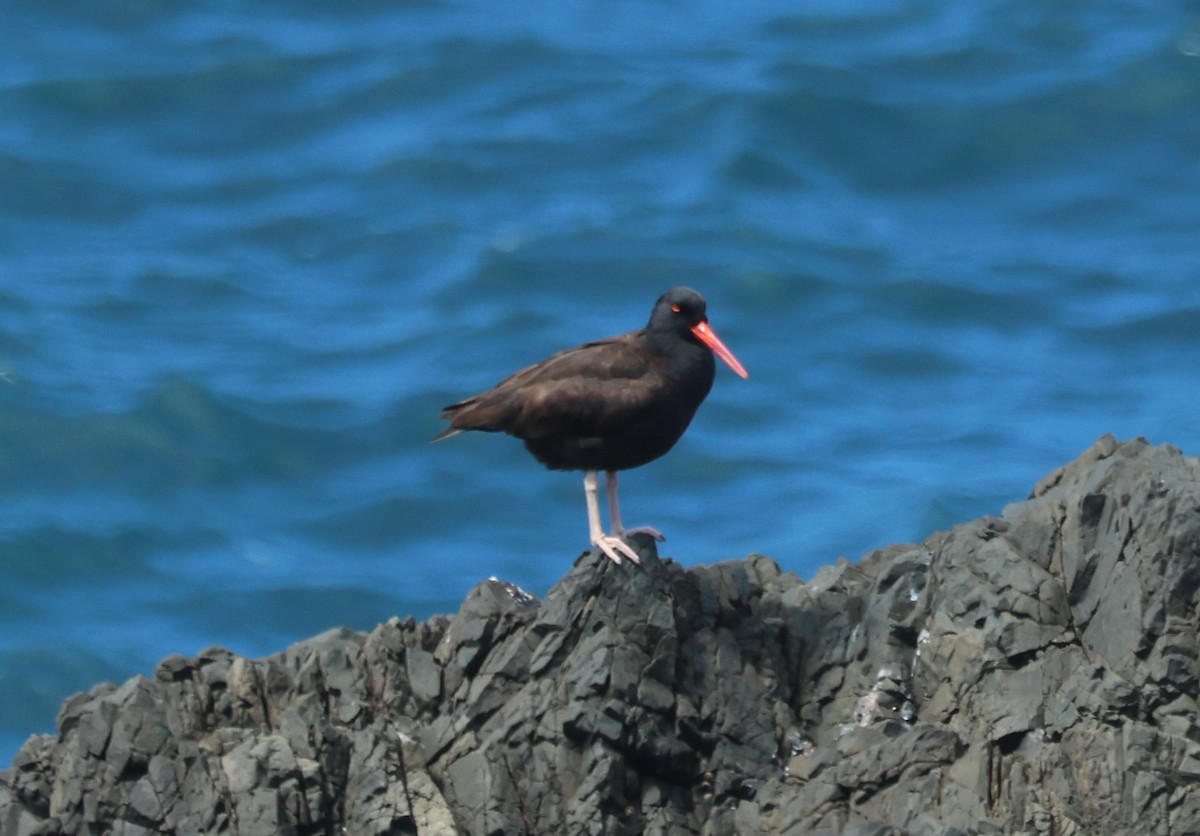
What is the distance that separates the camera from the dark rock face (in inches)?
425

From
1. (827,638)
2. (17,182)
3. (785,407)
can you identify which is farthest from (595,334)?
(827,638)

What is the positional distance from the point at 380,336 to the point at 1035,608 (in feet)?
65.5

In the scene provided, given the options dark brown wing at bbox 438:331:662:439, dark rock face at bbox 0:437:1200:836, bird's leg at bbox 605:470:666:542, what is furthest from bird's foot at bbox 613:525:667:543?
dark brown wing at bbox 438:331:662:439

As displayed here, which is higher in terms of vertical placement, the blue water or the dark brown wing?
the blue water

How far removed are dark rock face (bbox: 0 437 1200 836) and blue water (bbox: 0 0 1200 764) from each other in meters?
12.6

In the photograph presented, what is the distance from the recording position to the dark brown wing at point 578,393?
41.8ft

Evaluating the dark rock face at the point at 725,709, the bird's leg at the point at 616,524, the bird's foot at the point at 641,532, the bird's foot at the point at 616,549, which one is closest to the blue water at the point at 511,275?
the bird's leg at the point at 616,524

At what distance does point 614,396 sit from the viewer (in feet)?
41.8

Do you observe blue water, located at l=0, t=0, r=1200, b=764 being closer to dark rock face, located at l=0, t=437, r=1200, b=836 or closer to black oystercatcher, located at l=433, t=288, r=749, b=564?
black oystercatcher, located at l=433, t=288, r=749, b=564

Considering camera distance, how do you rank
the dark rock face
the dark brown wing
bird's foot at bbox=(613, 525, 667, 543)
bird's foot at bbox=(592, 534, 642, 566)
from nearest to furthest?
the dark rock face
bird's foot at bbox=(592, 534, 642, 566)
bird's foot at bbox=(613, 525, 667, 543)
the dark brown wing

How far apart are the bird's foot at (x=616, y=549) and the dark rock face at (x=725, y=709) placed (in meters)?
0.06

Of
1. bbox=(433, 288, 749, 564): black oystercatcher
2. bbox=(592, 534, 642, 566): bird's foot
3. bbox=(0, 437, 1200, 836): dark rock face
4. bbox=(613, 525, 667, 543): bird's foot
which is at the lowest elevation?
bbox=(0, 437, 1200, 836): dark rock face

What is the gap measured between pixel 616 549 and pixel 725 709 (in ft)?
3.54

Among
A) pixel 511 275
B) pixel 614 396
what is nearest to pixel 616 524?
pixel 614 396
